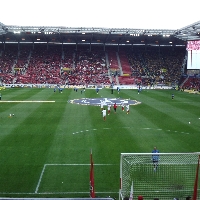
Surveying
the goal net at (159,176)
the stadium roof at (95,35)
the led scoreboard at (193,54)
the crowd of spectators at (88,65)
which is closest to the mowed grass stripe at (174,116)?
the goal net at (159,176)

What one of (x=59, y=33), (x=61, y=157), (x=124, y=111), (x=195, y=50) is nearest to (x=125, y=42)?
A: (x=59, y=33)

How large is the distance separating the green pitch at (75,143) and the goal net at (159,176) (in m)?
0.92

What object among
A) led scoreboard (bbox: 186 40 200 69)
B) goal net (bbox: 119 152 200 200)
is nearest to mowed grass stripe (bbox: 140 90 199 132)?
goal net (bbox: 119 152 200 200)

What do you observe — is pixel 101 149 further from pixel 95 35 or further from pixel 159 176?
pixel 95 35

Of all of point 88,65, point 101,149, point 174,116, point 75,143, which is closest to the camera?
point 101,149

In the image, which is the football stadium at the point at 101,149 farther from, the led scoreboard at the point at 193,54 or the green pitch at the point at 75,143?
the led scoreboard at the point at 193,54

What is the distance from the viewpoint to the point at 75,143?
1975 cm

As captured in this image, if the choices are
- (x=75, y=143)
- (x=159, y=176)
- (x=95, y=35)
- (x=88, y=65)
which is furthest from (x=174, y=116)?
(x=88, y=65)

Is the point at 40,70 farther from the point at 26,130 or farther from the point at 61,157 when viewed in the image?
the point at 61,157

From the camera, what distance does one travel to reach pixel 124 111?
33.3m

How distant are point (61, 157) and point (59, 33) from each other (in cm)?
6394

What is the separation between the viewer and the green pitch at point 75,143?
1327 centimetres

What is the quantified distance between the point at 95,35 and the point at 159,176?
70.3m

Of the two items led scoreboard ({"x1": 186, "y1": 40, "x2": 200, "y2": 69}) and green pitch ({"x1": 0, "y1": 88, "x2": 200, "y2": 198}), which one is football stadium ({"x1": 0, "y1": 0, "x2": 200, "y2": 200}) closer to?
green pitch ({"x1": 0, "y1": 88, "x2": 200, "y2": 198})
